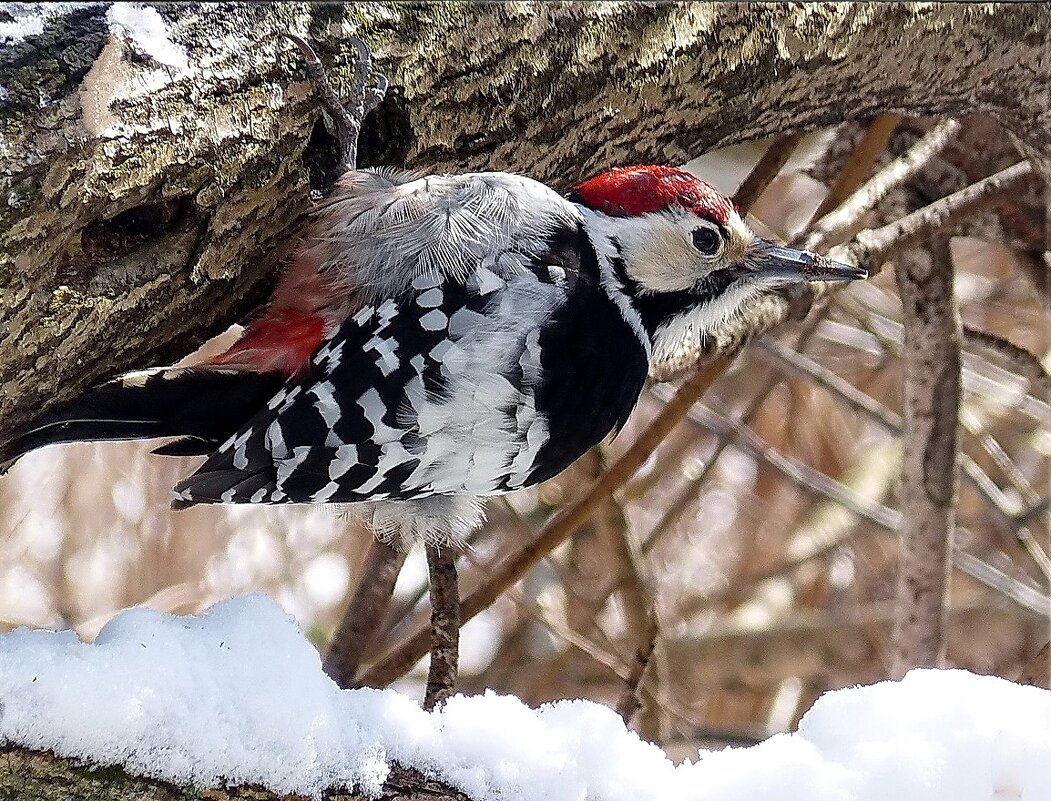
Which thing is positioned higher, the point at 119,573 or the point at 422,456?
the point at 422,456

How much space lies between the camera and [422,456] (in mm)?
1668

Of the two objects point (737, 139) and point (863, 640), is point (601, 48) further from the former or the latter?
point (863, 640)

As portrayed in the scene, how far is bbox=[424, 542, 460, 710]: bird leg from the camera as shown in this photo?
1967 mm

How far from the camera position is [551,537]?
95.1 inches

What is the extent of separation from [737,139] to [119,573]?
2392mm

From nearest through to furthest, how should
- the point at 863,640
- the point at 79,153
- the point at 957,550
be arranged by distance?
the point at 79,153 < the point at 957,550 < the point at 863,640

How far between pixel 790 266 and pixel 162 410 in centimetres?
101

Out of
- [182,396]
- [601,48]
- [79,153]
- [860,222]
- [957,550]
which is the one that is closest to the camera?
[79,153]

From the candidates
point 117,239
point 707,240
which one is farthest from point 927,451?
point 117,239

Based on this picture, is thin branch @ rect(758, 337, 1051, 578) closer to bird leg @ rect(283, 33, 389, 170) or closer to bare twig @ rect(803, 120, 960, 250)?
bare twig @ rect(803, 120, 960, 250)

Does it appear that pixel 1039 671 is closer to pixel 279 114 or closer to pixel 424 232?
pixel 424 232

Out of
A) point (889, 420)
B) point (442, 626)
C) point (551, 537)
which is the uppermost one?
point (442, 626)

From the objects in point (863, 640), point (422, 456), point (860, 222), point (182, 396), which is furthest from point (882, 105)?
point (863, 640)

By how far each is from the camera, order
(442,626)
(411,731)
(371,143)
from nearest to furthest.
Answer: (411,731) → (371,143) → (442,626)
